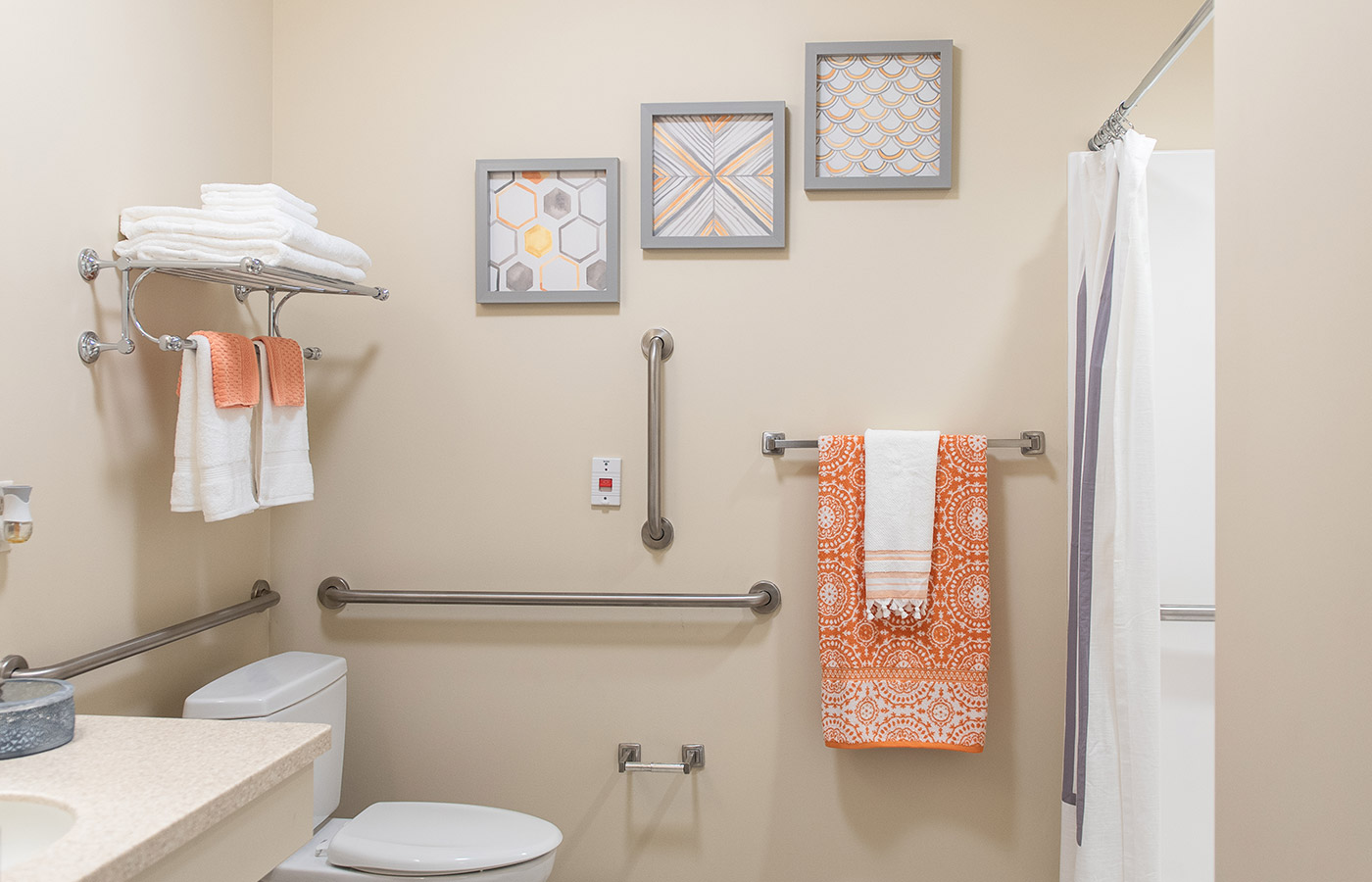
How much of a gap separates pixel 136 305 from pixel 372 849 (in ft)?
3.40

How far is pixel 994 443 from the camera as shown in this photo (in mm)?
1683

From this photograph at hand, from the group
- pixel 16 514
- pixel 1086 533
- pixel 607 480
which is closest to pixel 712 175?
pixel 607 480

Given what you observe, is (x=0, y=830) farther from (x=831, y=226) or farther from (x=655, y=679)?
(x=831, y=226)

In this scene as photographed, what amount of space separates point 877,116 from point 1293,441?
1.19 meters

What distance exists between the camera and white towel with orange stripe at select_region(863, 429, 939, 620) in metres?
1.64

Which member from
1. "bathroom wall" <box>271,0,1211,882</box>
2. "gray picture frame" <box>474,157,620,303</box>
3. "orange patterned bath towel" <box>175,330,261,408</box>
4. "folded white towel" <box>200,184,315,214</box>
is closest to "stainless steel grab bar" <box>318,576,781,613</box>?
"bathroom wall" <box>271,0,1211,882</box>

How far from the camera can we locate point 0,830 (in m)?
0.91

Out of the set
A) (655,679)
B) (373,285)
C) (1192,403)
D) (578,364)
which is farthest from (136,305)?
(1192,403)

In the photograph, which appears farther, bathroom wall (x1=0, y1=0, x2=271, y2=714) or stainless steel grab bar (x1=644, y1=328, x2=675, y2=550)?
stainless steel grab bar (x1=644, y1=328, x2=675, y2=550)

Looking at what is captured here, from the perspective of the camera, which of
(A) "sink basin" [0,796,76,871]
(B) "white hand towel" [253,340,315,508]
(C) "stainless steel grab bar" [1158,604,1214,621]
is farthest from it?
(C) "stainless steel grab bar" [1158,604,1214,621]

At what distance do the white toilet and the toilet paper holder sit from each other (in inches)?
9.9

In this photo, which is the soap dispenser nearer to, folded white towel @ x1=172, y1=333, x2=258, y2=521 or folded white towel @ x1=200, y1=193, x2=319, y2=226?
folded white towel @ x1=172, y1=333, x2=258, y2=521

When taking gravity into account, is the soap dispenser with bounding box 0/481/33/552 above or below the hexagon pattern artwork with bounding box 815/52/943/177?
below

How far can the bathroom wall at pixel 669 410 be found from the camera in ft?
5.66
